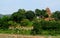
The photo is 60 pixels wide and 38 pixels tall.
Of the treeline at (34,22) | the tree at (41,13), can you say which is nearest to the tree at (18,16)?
the treeline at (34,22)

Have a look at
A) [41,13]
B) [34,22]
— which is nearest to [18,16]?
[34,22]

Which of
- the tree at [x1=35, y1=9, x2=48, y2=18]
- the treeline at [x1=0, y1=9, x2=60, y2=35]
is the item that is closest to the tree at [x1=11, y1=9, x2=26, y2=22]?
the treeline at [x1=0, y1=9, x2=60, y2=35]

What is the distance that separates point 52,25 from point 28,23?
392cm

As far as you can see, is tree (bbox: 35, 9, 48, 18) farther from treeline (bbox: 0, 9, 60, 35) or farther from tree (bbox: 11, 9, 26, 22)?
tree (bbox: 11, 9, 26, 22)

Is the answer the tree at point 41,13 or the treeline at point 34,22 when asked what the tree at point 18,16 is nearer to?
the treeline at point 34,22

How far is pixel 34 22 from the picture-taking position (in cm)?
2670

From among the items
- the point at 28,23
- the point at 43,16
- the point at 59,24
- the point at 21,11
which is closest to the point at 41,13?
the point at 43,16

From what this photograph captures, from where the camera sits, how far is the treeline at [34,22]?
74.9 ft

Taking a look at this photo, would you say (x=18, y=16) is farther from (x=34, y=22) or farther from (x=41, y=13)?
(x=41, y=13)

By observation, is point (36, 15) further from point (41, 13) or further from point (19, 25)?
point (19, 25)

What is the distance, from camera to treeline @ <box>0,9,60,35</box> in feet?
74.9

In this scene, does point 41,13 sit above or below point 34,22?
above

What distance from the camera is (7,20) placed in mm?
28016

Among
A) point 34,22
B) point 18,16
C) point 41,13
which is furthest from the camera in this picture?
point 41,13
